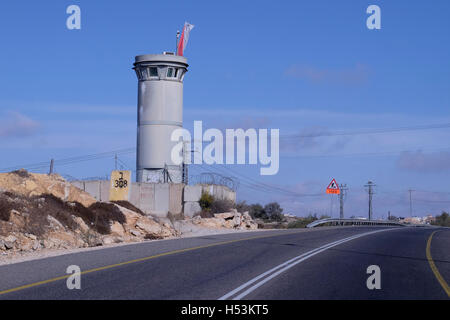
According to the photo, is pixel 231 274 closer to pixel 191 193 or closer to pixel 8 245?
pixel 8 245

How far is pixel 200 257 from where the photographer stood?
58.9 feet

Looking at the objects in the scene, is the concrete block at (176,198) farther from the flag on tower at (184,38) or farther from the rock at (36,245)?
the rock at (36,245)

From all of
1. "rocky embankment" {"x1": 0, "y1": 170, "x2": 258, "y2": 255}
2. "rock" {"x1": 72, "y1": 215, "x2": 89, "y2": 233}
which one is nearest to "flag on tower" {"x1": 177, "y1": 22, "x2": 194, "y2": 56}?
"rocky embankment" {"x1": 0, "y1": 170, "x2": 258, "y2": 255}

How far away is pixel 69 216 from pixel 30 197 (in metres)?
2.12

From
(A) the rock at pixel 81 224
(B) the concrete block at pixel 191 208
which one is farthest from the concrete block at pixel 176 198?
(A) the rock at pixel 81 224

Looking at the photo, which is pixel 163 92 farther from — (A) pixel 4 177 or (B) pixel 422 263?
(B) pixel 422 263

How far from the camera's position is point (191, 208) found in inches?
2080

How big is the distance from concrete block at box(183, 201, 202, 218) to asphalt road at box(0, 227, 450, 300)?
31335mm

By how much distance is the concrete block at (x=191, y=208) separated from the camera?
173ft

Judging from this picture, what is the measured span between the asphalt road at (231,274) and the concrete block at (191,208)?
103 ft

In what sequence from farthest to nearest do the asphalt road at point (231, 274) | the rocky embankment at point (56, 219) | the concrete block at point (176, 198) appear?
the concrete block at point (176, 198) < the rocky embankment at point (56, 219) < the asphalt road at point (231, 274)

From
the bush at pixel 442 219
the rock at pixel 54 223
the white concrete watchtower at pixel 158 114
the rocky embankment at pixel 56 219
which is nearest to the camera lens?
the rocky embankment at pixel 56 219
